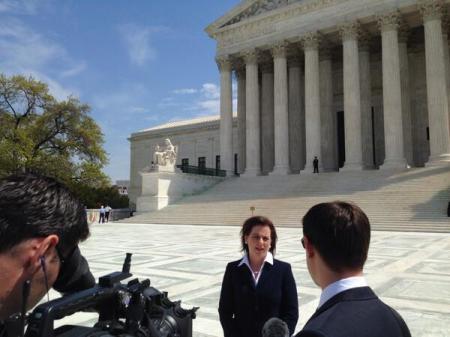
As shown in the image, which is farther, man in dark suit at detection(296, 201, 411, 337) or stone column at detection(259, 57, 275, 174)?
stone column at detection(259, 57, 275, 174)

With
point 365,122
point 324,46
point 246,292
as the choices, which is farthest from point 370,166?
point 246,292

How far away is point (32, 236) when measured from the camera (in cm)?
136

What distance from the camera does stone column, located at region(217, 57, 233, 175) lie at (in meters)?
40.4

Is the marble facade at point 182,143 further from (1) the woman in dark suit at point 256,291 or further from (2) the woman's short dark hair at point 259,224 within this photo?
(1) the woman in dark suit at point 256,291

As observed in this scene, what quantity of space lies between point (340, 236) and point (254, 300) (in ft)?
6.25

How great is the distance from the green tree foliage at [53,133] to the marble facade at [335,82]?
38.7 feet

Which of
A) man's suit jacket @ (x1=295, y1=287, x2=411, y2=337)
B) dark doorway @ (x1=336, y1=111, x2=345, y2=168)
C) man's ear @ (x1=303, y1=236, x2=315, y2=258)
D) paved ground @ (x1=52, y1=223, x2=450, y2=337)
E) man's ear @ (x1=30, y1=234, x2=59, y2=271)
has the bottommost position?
paved ground @ (x1=52, y1=223, x2=450, y2=337)

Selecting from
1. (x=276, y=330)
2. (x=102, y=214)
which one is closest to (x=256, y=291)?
(x=276, y=330)

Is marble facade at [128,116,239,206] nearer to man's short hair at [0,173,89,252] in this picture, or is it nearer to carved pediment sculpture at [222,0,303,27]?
carved pediment sculpture at [222,0,303,27]

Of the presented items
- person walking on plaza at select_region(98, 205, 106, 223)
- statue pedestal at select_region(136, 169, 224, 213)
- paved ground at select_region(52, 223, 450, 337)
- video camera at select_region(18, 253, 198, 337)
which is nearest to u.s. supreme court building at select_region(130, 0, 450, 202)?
statue pedestal at select_region(136, 169, 224, 213)

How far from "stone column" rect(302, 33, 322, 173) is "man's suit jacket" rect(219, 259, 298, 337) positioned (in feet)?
106

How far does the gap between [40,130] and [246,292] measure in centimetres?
3734

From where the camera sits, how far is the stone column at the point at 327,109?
37.2m

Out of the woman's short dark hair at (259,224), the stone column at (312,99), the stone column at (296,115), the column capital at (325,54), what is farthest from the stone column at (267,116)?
the woman's short dark hair at (259,224)
